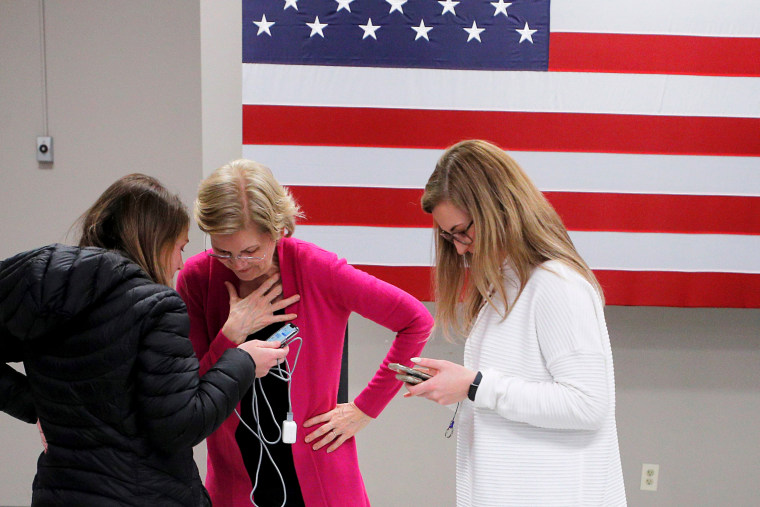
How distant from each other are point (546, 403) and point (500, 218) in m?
0.36

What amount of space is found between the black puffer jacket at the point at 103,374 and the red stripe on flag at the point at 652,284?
4.45ft

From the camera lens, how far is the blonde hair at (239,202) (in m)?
1.41

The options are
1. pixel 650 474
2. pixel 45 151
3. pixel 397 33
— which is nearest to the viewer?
pixel 397 33

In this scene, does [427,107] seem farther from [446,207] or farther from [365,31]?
[446,207]

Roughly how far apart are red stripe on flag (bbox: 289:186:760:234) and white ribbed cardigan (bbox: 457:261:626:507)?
4.07 feet

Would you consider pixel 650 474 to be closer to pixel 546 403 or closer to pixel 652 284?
pixel 652 284

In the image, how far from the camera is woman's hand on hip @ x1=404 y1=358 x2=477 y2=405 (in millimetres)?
1250

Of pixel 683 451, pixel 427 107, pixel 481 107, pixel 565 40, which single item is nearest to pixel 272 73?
pixel 427 107

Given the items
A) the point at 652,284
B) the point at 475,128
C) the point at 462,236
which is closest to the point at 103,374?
the point at 462,236

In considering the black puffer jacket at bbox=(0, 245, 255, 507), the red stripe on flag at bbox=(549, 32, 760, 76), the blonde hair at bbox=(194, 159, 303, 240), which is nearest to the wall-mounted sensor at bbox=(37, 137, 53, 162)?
the blonde hair at bbox=(194, 159, 303, 240)

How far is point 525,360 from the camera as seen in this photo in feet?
3.99

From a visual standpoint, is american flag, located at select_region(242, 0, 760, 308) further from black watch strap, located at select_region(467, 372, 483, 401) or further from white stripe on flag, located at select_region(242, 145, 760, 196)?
black watch strap, located at select_region(467, 372, 483, 401)

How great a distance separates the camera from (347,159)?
2482mm

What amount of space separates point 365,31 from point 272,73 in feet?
1.28
